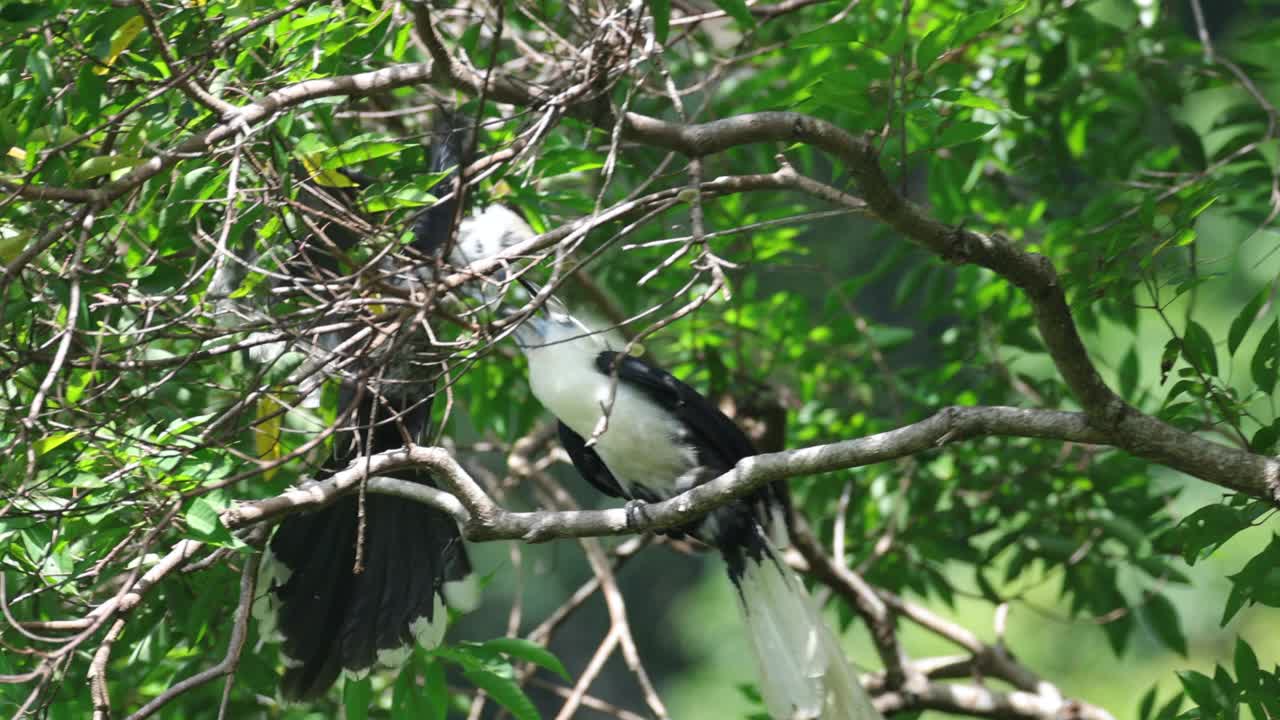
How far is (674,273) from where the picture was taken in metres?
3.14

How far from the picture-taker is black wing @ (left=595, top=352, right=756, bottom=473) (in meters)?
2.68

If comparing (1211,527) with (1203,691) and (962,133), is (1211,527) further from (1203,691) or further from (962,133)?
(962,133)

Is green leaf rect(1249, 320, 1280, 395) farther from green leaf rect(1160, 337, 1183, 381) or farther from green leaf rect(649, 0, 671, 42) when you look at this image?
green leaf rect(649, 0, 671, 42)

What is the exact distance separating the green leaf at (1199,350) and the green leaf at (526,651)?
46.4 inches

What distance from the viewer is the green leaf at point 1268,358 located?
1.86 metres

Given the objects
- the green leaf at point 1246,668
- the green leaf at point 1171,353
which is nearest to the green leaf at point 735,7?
the green leaf at point 1171,353

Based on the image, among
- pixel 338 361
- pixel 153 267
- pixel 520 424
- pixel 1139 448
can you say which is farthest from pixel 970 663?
pixel 153 267

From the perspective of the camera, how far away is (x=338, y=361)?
187cm

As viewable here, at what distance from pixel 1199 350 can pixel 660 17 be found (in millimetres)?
925

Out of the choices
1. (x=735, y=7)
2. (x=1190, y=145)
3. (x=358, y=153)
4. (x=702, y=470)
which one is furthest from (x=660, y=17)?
(x=1190, y=145)

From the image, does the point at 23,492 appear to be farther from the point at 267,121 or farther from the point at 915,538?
the point at 915,538

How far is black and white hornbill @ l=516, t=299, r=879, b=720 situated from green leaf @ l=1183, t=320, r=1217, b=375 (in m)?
0.99

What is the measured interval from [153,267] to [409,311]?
1.56 ft

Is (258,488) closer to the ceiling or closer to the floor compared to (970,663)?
closer to the ceiling
